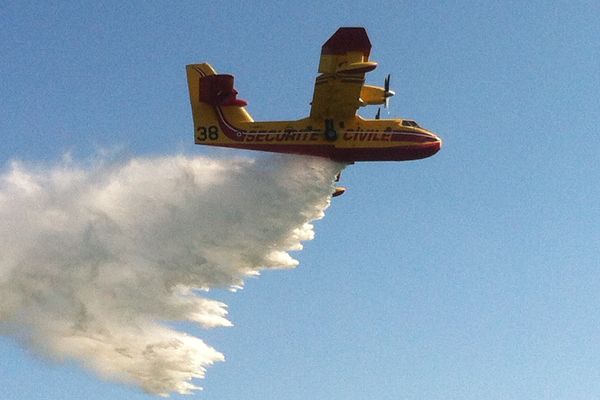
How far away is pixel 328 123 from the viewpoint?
38969 mm

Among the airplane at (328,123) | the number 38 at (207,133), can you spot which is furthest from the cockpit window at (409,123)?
the number 38 at (207,133)

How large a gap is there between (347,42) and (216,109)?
5.99 metres

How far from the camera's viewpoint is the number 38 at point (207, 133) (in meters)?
39.8

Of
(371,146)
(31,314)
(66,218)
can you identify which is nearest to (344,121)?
(371,146)

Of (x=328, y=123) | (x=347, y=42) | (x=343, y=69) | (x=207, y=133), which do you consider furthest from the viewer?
(x=207, y=133)

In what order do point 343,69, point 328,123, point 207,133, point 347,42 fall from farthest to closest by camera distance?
point 207,133 < point 328,123 < point 343,69 < point 347,42

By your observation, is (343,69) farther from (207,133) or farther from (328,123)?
(207,133)

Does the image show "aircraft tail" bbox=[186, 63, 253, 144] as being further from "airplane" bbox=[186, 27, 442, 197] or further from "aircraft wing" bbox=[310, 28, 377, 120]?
"aircraft wing" bbox=[310, 28, 377, 120]

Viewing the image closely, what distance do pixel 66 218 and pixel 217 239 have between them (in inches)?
234

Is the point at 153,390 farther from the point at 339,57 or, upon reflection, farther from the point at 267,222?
the point at 339,57

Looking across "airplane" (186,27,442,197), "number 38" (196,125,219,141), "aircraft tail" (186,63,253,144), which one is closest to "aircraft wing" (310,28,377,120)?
"airplane" (186,27,442,197)

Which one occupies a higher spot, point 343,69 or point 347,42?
point 347,42

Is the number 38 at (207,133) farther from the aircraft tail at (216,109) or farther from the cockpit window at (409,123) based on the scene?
the cockpit window at (409,123)

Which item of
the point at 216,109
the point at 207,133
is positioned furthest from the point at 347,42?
the point at 207,133
